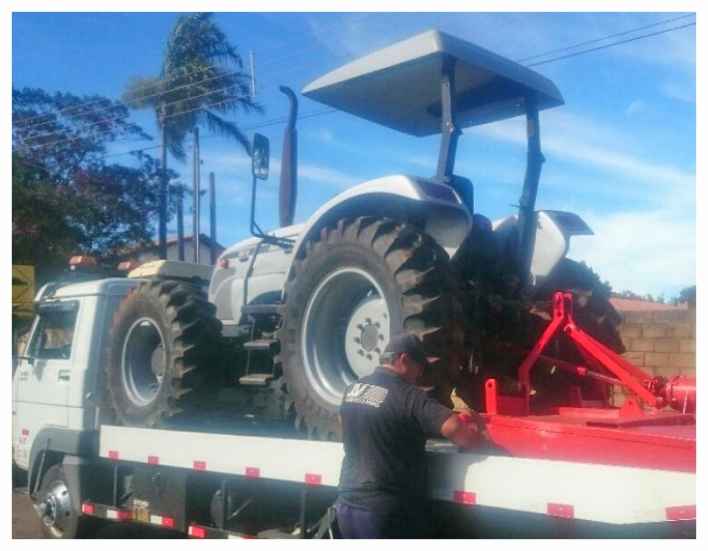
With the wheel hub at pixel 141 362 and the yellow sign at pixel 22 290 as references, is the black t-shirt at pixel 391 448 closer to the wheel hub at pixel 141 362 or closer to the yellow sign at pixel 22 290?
the wheel hub at pixel 141 362

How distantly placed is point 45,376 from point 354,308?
12.7ft

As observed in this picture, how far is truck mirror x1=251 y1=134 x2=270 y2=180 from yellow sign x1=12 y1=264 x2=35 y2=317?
12.2ft

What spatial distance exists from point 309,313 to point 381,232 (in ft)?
2.43

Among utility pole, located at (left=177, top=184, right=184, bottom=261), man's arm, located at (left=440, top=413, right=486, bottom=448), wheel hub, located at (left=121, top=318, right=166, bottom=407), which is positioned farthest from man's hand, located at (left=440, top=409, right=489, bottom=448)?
utility pole, located at (left=177, top=184, right=184, bottom=261)

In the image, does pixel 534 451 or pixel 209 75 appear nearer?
pixel 534 451

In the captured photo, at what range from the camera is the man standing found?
412cm

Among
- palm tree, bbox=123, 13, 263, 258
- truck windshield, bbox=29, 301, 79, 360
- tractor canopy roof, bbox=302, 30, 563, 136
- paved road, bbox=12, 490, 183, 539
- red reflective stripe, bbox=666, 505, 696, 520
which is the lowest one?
paved road, bbox=12, 490, 183, 539

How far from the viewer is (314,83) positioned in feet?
19.0

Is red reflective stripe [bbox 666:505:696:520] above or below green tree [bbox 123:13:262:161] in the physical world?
below

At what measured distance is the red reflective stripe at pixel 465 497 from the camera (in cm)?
398

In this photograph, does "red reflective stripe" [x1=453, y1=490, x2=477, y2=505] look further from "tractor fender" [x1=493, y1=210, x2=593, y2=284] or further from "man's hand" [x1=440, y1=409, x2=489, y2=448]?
"tractor fender" [x1=493, y1=210, x2=593, y2=284]
